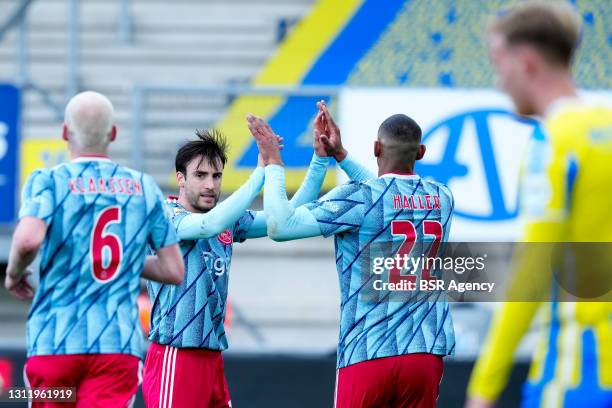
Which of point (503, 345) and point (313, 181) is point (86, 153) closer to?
point (313, 181)

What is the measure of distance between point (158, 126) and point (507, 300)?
20.6ft

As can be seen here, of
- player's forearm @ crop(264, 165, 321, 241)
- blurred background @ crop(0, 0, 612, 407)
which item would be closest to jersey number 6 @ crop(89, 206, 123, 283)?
player's forearm @ crop(264, 165, 321, 241)

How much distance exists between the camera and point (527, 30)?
2.99m

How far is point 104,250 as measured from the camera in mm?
4383

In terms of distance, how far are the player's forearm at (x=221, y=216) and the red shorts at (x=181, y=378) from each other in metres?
0.63

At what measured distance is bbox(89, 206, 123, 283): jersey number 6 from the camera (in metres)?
4.37

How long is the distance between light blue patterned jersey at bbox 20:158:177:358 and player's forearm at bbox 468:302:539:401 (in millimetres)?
1988

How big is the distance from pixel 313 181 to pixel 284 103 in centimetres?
304

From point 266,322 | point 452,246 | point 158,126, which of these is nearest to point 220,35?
point 158,126

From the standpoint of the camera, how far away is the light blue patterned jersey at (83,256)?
434 centimetres

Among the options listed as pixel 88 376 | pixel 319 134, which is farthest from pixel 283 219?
pixel 88 376

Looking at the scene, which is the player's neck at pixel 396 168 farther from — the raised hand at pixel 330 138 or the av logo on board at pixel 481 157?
the av logo on board at pixel 481 157

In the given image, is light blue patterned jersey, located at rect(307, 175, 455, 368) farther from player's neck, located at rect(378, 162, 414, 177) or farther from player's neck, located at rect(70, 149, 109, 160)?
player's neck, located at rect(70, 149, 109, 160)

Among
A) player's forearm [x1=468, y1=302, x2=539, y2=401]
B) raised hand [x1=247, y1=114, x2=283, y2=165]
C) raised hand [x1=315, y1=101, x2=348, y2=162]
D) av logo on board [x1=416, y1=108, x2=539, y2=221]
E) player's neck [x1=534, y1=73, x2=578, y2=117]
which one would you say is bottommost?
player's forearm [x1=468, y1=302, x2=539, y2=401]
